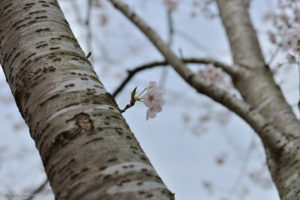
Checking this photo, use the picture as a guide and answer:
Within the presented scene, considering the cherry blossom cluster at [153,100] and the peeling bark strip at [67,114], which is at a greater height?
the cherry blossom cluster at [153,100]

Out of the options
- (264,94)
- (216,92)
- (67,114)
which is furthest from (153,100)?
(264,94)

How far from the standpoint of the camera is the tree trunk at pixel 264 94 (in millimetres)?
1636

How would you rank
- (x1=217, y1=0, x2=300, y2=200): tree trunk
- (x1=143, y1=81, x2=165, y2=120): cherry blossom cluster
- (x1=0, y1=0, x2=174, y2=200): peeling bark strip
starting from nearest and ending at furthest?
(x1=0, y1=0, x2=174, y2=200): peeling bark strip
(x1=143, y1=81, x2=165, y2=120): cherry blossom cluster
(x1=217, y1=0, x2=300, y2=200): tree trunk

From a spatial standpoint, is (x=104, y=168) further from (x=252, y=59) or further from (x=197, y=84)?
(x=252, y=59)

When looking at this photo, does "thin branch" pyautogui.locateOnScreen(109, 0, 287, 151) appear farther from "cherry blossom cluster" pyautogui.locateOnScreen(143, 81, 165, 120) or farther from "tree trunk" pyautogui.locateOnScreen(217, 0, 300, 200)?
"cherry blossom cluster" pyautogui.locateOnScreen(143, 81, 165, 120)

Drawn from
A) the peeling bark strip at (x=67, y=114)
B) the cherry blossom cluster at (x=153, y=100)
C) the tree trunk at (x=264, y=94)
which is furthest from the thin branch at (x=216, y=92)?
the peeling bark strip at (x=67, y=114)

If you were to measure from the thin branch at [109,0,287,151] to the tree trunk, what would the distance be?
2.4 inches

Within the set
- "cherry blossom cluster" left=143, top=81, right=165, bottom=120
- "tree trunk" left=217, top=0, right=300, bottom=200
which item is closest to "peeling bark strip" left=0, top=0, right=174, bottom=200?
"cherry blossom cluster" left=143, top=81, right=165, bottom=120

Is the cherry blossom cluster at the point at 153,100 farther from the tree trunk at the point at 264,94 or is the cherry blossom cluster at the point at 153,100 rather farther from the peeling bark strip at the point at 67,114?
the tree trunk at the point at 264,94

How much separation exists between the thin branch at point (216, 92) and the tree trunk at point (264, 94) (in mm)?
61

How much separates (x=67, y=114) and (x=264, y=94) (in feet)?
5.90

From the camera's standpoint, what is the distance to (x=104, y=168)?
66 centimetres

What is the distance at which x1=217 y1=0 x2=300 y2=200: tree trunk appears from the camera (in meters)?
1.64

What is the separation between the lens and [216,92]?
6.65ft
